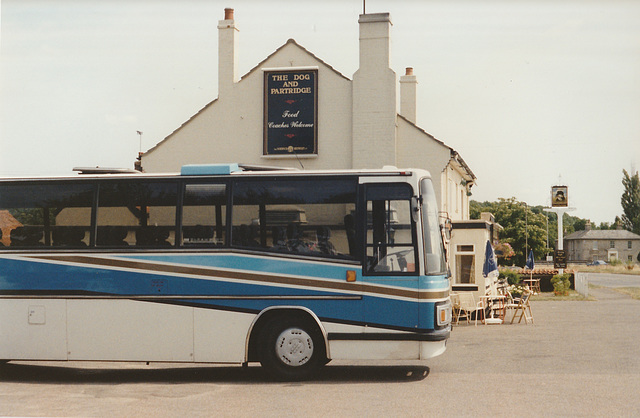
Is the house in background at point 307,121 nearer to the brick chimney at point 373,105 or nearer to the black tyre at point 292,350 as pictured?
the brick chimney at point 373,105

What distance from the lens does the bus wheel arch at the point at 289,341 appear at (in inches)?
481

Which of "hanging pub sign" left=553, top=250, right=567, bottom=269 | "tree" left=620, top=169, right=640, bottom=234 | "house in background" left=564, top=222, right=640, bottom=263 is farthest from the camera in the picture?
"house in background" left=564, top=222, right=640, bottom=263

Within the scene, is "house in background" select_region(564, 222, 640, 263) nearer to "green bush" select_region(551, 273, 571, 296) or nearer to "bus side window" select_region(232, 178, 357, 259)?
"green bush" select_region(551, 273, 571, 296)

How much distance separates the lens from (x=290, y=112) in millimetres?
27188

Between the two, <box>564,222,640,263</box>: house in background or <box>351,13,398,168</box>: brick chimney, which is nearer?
<box>351,13,398,168</box>: brick chimney

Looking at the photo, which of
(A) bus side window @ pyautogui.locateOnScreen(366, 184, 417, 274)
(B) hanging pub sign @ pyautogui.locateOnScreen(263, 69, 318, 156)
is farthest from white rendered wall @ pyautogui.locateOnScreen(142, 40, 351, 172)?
(A) bus side window @ pyautogui.locateOnScreen(366, 184, 417, 274)

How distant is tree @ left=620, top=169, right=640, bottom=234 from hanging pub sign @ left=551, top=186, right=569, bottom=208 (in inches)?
2896

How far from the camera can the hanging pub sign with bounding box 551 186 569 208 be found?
55438 millimetres

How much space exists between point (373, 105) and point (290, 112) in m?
2.87

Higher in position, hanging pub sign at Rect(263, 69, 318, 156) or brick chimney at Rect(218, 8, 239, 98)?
brick chimney at Rect(218, 8, 239, 98)

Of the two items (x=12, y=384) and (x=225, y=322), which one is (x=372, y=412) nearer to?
(x=225, y=322)

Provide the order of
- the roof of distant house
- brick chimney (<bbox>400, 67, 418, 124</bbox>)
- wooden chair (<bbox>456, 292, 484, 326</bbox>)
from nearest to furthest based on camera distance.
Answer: wooden chair (<bbox>456, 292, 484, 326</bbox>) → brick chimney (<bbox>400, 67, 418, 124</bbox>) → the roof of distant house

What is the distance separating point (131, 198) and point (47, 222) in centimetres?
145

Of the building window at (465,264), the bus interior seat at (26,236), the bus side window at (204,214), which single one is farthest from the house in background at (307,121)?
the bus interior seat at (26,236)
